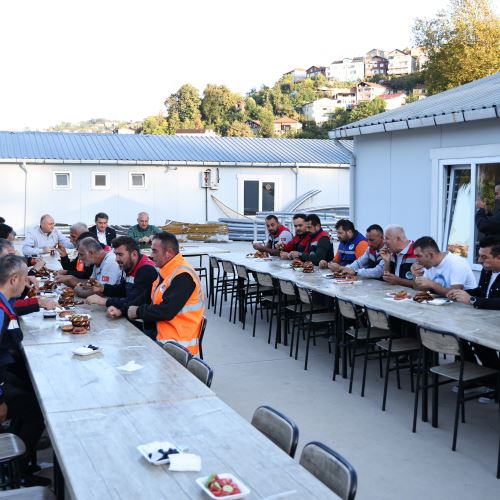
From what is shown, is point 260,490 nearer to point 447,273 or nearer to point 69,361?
point 69,361

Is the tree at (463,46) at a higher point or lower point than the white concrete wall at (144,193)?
higher

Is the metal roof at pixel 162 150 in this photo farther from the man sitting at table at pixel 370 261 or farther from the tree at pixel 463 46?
the man sitting at table at pixel 370 261

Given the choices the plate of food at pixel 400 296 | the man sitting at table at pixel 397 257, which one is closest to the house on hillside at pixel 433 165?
the man sitting at table at pixel 397 257

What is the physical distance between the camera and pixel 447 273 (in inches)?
266

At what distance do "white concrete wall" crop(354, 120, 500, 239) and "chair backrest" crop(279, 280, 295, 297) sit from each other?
3.15m

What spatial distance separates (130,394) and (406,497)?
6.56 ft

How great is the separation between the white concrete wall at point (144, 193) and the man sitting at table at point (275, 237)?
12959mm

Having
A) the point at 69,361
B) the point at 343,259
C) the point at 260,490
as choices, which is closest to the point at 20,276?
the point at 69,361

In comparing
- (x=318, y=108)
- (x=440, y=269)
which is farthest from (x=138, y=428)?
(x=318, y=108)

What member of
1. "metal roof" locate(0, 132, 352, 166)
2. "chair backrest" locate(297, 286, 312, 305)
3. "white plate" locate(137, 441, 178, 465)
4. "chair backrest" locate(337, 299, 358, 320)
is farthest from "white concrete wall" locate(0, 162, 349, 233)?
"white plate" locate(137, 441, 178, 465)

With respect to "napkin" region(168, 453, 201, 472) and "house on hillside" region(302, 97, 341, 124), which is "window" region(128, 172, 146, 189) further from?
"house on hillside" region(302, 97, 341, 124)

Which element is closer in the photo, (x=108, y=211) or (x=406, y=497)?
(x=406, y=497)

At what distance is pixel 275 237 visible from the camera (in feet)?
37.5

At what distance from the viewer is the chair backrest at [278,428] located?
317 centimetres
